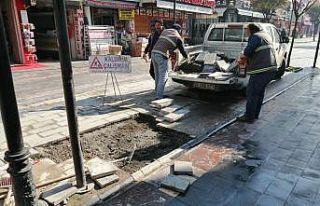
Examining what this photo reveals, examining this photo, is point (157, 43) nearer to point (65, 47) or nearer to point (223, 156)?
point (223, 156)

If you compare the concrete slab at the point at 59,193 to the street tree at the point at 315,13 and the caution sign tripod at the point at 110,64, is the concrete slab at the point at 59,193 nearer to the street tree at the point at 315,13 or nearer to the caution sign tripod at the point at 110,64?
the caution sign tripod at the point at 110,64

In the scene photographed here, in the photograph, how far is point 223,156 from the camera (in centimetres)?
433

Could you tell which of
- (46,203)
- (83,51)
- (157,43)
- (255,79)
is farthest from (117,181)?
(83,51)

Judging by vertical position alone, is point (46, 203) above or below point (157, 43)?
below

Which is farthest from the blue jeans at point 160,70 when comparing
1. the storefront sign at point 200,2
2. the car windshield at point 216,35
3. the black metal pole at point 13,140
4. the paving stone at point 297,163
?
the storefront sign at point 200,2

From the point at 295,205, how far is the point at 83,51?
1426 centimetres

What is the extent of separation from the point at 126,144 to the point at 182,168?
148 centimetres

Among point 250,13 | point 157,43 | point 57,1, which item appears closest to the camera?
point 57,1

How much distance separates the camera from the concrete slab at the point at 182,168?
3730 mm

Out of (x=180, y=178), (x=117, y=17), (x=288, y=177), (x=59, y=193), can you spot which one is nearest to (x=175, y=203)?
(x=180, y=178)

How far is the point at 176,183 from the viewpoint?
3.49 metres

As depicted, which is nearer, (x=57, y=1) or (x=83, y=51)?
(x=57, y=1)

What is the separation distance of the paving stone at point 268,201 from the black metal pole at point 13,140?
244 cm

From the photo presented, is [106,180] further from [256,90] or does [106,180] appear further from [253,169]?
[256,90]
